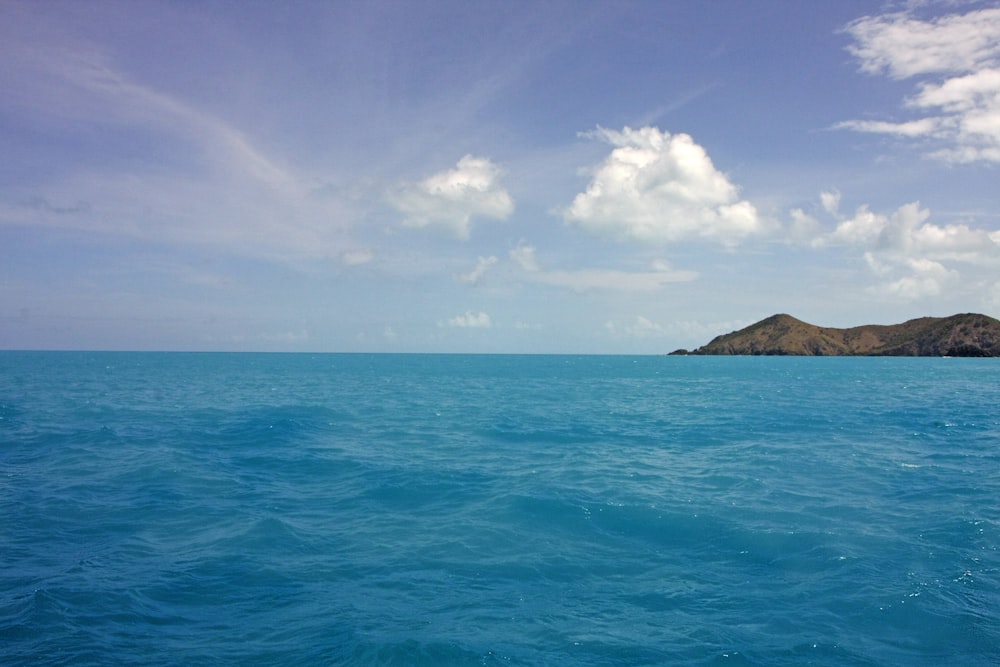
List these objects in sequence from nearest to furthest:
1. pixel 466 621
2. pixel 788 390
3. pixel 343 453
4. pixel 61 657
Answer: pixel 61 657 < pixel 466 621 < pixel 343 453 < pixel 788 390

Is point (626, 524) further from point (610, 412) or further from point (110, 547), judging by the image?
point (610, 412)

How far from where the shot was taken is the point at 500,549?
17.7 metres

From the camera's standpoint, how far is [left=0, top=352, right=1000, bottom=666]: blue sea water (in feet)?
39.0

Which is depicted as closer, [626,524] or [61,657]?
[61,657]

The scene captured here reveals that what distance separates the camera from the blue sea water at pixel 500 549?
11.9m

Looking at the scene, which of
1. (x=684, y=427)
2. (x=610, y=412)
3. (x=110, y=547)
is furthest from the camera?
(x=610, y=412)

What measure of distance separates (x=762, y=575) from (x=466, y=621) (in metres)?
8.55

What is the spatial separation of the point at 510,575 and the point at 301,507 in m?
10.9

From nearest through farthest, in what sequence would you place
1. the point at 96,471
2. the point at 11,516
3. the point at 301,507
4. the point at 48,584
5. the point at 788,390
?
the point at 48,584 < the point at 11,516 < the point at 301,507 < the point at 96,471 < the point at 788,390

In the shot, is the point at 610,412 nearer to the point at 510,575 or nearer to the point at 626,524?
the point at 626,524

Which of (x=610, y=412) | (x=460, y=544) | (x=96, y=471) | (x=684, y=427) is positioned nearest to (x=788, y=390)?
(x=610, y=412)

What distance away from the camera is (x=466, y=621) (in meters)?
12.8

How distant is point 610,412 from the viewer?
187 feet

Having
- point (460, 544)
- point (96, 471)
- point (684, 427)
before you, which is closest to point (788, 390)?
point (684, 427)
